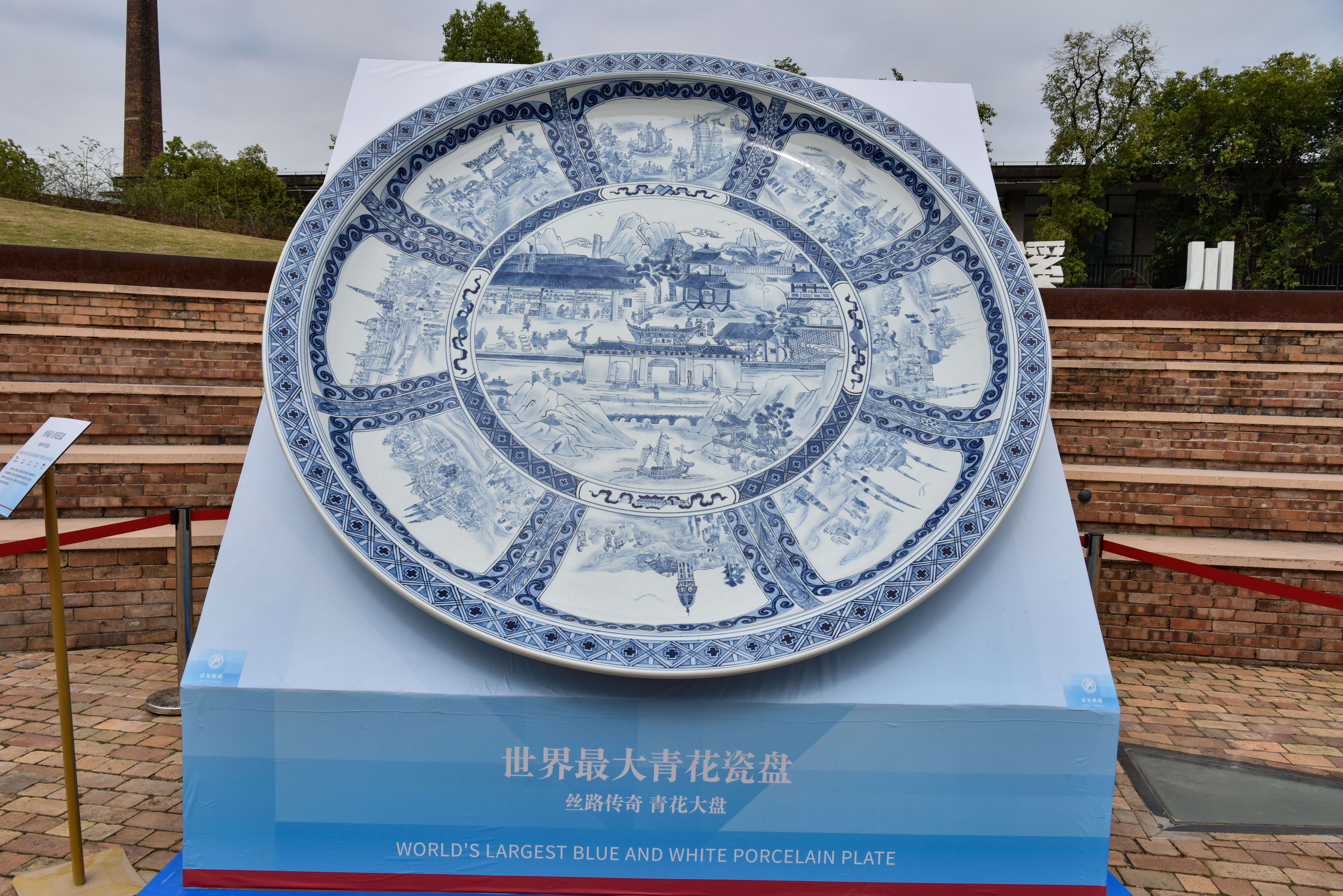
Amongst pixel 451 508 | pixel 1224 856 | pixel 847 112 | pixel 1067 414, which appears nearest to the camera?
pixel 451 508

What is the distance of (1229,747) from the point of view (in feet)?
12.0

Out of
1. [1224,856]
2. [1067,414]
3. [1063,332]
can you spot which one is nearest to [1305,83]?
[1063,332]

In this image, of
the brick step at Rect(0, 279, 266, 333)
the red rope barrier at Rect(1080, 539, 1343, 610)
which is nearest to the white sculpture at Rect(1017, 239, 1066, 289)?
the red rope barrier at Rect(1080, 539, 1343, 610)

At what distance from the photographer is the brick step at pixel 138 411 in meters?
5.28

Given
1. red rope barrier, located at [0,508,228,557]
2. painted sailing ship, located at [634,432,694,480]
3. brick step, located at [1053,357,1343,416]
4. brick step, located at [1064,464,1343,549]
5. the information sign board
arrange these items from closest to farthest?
the information sign board, painted sailing ship, located at [634,432,694,480], red rope barrier, located at [0,508,228,557], brick step, located at [1064,464,1343,549], brick step, located at [1053,357,1343,416]

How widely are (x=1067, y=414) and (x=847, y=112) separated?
431 cm

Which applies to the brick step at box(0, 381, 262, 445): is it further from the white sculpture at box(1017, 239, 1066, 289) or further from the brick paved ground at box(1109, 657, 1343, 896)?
the white sculpture at box(1017, 239, 1066, 289)

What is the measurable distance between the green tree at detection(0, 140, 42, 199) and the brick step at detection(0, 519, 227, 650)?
1645cm

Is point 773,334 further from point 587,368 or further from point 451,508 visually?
point 451,508

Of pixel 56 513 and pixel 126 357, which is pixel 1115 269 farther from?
pixel 56 513

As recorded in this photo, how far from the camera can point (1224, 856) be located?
9.33 ft

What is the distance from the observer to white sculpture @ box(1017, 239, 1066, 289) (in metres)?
11.0

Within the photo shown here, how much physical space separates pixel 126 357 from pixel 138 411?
1069mm

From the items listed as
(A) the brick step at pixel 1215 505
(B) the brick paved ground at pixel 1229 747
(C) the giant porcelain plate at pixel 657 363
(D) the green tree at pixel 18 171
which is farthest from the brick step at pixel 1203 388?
(D) the green tree at pixel 18 171
